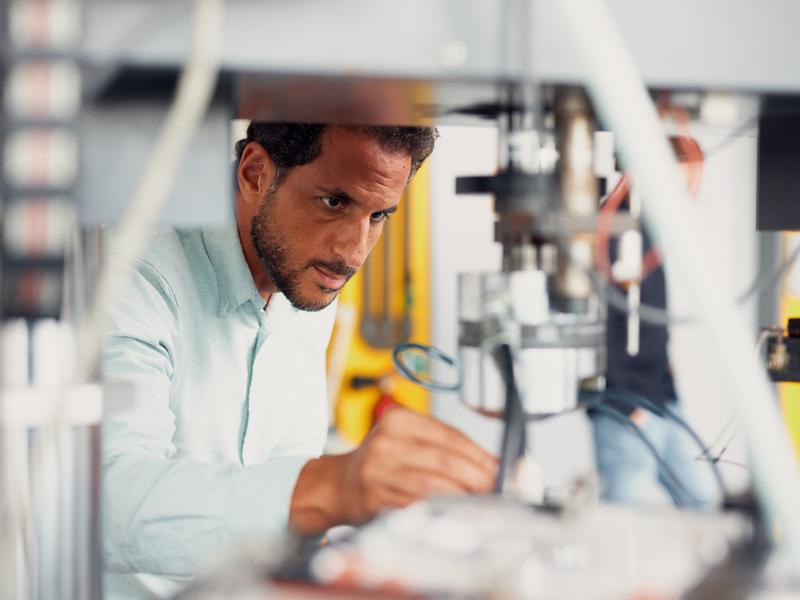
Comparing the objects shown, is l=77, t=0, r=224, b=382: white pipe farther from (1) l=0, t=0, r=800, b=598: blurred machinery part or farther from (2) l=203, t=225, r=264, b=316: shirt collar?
(2) l=203, t=225, r=264, b=316: shirt collar

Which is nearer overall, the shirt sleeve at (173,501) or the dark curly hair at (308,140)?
the shirt sleeve at (173,501)

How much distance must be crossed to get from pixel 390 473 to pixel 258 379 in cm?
83

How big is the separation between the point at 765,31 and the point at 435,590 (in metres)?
0.35

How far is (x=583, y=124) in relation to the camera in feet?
1.82

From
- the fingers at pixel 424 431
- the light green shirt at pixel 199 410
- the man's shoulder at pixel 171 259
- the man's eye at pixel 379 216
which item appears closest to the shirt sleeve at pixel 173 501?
the light green shirt at pixel 199 410

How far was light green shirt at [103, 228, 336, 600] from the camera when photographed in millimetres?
880

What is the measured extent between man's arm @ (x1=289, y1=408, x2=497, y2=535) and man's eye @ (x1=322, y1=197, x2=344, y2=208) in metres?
0.71

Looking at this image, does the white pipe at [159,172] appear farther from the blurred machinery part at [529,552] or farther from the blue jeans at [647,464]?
the blue jeans at [647,464]

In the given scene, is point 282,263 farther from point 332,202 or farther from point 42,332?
point 42,332

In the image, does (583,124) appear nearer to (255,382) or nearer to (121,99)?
(121,99)

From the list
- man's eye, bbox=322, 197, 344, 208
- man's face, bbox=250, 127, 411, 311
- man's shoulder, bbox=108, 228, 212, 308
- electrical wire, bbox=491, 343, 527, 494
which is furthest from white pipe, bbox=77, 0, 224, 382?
man's eye, bbox=322, 197, 344, 208

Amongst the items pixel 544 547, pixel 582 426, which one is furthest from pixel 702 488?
pixel 582 426

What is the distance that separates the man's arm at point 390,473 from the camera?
0.71 m

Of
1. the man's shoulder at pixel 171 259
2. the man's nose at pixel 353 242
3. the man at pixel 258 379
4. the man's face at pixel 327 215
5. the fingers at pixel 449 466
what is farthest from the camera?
the man's nose at pixel 353 242
